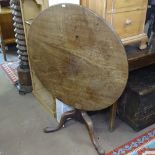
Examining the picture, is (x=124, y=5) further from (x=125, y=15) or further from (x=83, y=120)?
(x=83, y=120)

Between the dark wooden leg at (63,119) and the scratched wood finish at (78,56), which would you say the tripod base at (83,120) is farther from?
the scratched wood finish at (78,56)

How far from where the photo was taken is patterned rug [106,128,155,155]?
1.65 m

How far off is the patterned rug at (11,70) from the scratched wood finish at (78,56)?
120 cm

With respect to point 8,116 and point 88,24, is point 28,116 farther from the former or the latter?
point 88,24

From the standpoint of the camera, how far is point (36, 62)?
65.9 inches

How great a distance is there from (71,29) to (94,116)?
103 cm

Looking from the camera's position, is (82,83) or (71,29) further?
(82,83)

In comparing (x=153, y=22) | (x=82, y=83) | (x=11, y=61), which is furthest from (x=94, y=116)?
(x=11, y=61)

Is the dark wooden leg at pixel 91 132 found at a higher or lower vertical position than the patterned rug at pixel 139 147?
higher

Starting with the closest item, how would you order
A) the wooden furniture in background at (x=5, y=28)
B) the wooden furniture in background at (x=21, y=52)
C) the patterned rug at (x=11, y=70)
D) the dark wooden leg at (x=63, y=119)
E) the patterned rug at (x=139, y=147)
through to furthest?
the patterned rug at (x=139, y=147), the dark wooden leg at (x=63, y=119), the wooden furniture in background at (x=21, y=52), the patterned rug at (x=11, y=70), the wooden furniture in background at (x=5, y=28)

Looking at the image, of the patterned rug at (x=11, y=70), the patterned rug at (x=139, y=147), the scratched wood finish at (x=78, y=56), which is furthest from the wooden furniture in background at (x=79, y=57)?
the patterned rug at (x=11, y=70)

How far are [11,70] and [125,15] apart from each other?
1.95 meters

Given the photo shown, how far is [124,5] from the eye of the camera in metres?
1.44

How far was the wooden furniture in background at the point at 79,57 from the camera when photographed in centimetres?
121
